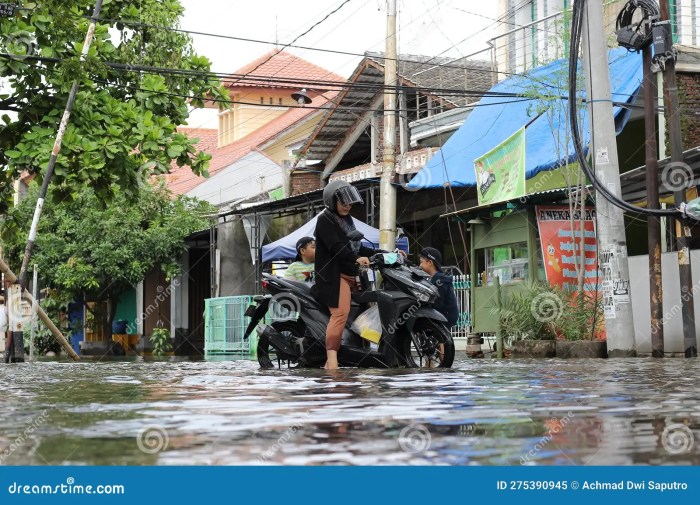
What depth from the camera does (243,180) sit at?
36.7 meters

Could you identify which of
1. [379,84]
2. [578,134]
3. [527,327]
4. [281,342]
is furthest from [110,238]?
[281,342]

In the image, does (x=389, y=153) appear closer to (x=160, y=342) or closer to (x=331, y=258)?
(x=331, y=258)

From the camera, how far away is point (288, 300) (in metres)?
10.6

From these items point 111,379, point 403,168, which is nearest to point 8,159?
point 111,379

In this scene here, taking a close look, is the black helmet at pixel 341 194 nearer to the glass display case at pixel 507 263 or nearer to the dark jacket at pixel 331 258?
Answer: the dark jacket at pixel 331 258

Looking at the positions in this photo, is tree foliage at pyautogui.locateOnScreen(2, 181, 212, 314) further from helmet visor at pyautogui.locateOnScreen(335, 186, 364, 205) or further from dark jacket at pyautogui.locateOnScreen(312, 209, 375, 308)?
helmet visor at pyautogui.locateOnScreen(335, 186, 364, 205)

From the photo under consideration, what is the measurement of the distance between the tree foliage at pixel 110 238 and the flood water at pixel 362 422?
2249 cm

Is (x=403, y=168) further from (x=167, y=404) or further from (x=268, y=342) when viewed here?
(x=167, y=404)

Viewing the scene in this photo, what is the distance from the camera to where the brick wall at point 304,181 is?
30.4m

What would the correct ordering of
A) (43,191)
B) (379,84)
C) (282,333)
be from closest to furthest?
(282,333) < (43,191) < (379,84)

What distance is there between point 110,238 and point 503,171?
50.9 feet

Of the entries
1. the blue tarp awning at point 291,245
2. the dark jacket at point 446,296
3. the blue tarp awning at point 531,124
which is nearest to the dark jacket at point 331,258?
the dark jacket at point 446,296
